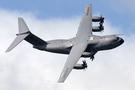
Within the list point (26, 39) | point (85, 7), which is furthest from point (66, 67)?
point (85, 7)

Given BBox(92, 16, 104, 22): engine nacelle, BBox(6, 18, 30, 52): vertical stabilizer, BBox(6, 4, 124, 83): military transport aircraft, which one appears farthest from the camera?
BBox(92, 16, 104, 22): engine nacelle

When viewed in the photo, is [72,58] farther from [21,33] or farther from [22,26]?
[22,26]

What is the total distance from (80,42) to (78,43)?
41 centimetres

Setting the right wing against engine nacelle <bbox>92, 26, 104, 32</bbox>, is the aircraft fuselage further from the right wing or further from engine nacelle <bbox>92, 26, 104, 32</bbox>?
engine nacelle <bbox>92, 26, 104, 32</bbox>

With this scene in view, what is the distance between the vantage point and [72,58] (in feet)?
201

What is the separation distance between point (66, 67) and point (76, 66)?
9.81 ft

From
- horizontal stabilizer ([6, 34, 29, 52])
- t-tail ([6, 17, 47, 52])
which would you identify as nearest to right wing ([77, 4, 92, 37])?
t-tail ([6, 17, 47, 52])

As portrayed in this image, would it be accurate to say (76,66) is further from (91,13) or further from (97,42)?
(91,13)

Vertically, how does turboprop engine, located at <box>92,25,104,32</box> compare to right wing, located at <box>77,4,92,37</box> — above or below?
below

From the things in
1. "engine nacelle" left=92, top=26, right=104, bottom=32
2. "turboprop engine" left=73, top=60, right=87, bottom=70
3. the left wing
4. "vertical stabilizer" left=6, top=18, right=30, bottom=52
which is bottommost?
"turboprop engine" left=73, top=60, right=87, bottom=70

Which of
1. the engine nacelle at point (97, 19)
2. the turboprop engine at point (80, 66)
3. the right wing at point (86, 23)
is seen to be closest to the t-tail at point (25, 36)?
the right wing at point (86, 23)

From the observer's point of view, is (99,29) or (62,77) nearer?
(62,77)

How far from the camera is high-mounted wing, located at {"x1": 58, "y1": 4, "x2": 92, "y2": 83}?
58.9 m

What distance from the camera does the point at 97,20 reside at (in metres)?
69.9
